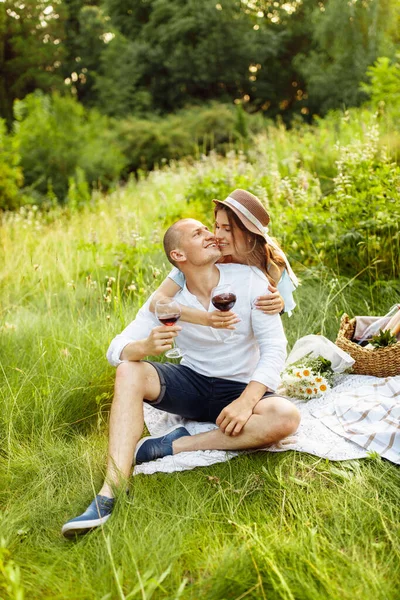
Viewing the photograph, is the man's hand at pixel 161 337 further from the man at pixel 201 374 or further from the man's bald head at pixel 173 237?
the man's bald head at pixel 173 237

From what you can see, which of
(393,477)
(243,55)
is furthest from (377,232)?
(243,55)

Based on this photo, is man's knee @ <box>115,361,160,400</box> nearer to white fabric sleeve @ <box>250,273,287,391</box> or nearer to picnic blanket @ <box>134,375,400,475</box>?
picnic blanket @ <box>134,375,400,475</box>

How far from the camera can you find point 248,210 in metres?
3.21

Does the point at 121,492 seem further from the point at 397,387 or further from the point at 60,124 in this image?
the point at 60,124

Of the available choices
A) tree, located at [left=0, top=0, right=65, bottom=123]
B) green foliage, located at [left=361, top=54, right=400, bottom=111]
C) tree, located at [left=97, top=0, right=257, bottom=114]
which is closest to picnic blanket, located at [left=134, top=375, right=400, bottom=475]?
green foliage, located at [left=361, top=54, right=400, bottom=111]

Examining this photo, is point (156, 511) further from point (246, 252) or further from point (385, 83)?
point (385, 83)

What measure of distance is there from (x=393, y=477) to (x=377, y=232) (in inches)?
108

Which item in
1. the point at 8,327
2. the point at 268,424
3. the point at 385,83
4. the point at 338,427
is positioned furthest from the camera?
the point at 385,83

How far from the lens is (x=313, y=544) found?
A: 2332mm

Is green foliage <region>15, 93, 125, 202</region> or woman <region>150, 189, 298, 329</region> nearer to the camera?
woman <region>150, 189, 298, 329</region>

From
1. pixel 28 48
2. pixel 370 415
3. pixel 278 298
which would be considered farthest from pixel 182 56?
pixel 370 415

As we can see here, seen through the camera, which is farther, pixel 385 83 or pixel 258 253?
pixel 385 83

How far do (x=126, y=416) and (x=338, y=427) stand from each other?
1.12m

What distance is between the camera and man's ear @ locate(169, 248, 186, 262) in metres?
3.23
